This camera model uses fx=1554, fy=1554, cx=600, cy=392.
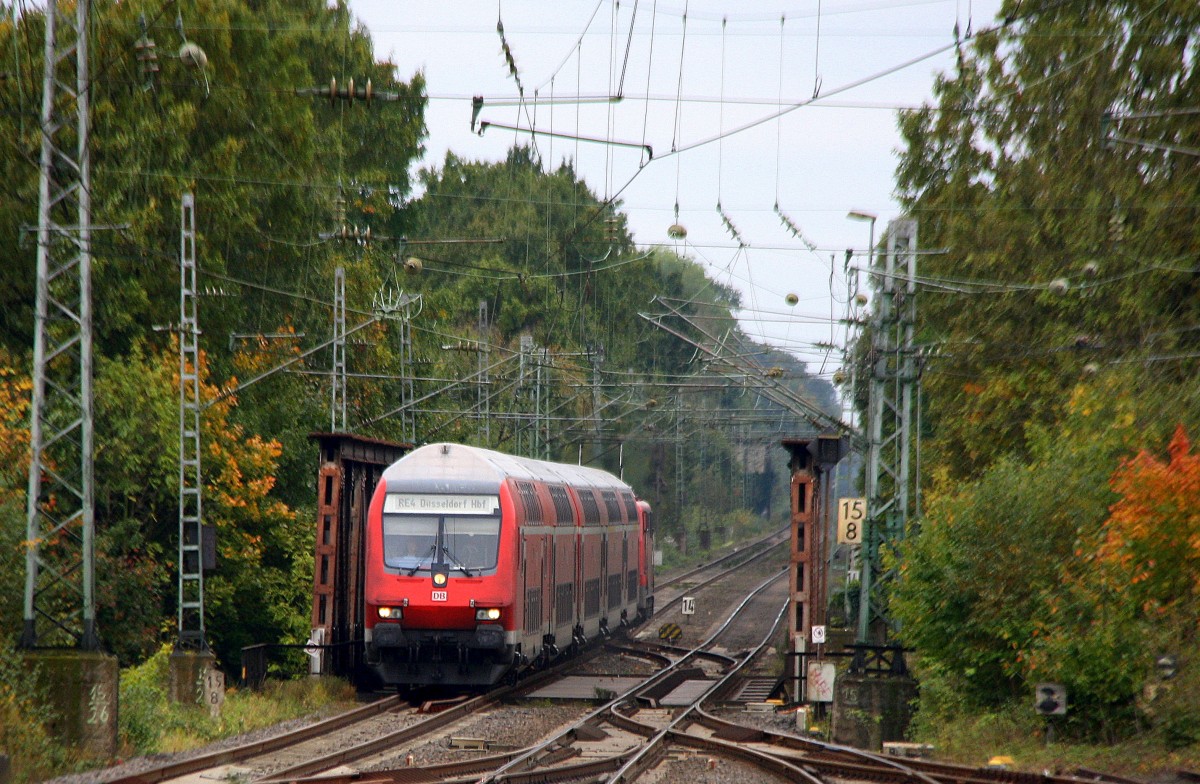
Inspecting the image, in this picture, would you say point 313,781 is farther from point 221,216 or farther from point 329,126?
point 329,126

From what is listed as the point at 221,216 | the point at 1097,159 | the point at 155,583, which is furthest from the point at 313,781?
the point at 1097,159

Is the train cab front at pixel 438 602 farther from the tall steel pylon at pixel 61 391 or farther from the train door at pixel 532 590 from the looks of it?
the tall steel pylon at pixel 61 391

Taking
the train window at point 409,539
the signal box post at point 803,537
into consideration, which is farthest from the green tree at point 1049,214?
the train window at point 409,539

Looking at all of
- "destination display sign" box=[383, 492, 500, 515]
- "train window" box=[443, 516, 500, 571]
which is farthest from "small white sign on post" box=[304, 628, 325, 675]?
"train window" box=[443, 516, 500, 571]

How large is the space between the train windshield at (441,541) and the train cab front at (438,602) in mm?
14

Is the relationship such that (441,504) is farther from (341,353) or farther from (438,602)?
(341,353)

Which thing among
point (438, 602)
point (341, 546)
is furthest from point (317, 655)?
point (438, 602)

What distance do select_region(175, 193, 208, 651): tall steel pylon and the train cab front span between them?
255 cm

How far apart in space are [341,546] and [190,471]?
3907mm

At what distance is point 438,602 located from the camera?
22.3 metres

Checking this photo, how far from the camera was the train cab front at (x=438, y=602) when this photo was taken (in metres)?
22.3

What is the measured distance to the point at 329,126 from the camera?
42.3m

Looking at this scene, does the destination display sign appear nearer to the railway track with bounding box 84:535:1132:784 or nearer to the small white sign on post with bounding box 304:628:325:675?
the small white sign on post with bounding box 304:628:325:675

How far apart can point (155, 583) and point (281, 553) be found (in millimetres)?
6419
